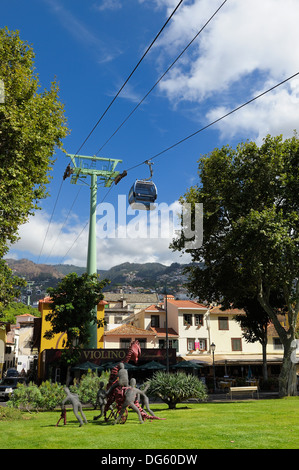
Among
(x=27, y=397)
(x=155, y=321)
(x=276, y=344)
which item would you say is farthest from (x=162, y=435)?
(x=276, y=344)

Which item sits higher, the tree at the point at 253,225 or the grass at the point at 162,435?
the tree at the point at 253,225

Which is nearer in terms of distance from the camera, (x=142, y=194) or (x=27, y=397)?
(x=27, y=397)

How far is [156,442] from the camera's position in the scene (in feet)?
30.4

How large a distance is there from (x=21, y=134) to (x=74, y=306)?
1913 centimetres

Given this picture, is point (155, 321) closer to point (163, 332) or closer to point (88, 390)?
point (163, 332)

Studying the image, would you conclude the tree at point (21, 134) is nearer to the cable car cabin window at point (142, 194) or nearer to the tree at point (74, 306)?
the cable car cabin window at point (142, 194)

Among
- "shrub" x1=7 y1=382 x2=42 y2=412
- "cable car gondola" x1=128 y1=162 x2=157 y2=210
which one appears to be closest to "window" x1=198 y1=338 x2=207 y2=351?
"cable car gondola" x1=128 y1=162 x2=157 y2=210

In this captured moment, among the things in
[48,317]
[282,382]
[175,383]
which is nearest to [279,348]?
Answer: [282,382]

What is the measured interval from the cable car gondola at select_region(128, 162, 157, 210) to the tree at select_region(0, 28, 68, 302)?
7.13 meters

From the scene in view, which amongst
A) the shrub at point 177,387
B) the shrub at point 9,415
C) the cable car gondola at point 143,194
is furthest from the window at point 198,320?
the shrub at point 9,415

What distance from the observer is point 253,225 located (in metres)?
24.0

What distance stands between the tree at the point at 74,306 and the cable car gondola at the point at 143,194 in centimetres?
1003

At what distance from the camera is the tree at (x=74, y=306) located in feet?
109
